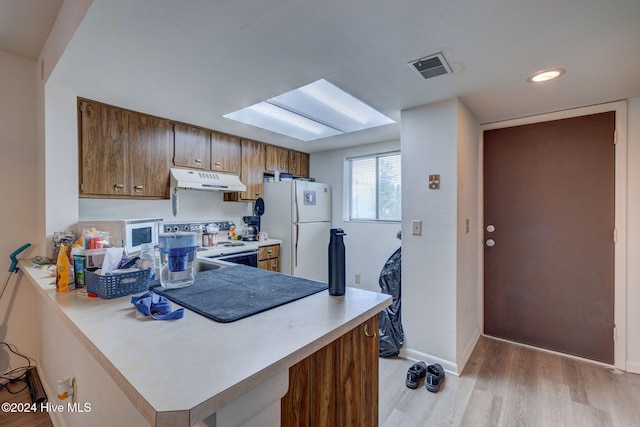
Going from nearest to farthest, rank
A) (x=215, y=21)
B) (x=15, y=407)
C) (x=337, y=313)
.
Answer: (x=337, y=313) < (x=215, y=21) < (x=15, y=407)

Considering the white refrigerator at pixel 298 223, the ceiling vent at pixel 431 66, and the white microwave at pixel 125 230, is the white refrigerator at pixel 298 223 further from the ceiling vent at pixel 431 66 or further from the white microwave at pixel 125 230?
the ceiling vent at pixel 431 66

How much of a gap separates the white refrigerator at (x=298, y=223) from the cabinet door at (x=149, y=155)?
1.31 meters

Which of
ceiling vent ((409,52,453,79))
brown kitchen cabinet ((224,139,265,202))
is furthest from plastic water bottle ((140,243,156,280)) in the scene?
brown kitchen cabinet ((224,139,265,202))

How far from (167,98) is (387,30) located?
1763 millimetres

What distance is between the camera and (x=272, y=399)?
716mm

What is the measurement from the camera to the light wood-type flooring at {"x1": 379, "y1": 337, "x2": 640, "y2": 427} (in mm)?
1683

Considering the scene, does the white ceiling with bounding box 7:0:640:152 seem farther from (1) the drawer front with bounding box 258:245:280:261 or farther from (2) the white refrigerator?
(1) the drawer front with bounding box 258:245:280:261

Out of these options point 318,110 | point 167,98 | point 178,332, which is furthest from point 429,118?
point 178,332

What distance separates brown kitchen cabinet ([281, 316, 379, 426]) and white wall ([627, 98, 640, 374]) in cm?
231

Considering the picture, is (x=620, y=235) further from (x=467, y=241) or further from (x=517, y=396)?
(x=517, y=396)

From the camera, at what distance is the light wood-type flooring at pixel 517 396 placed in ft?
5.52

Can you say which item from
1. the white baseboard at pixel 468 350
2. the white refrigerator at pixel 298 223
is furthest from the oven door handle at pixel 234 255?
the white baseboard at pixel 468 350

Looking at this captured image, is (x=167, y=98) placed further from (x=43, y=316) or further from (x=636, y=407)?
(x=636, y=407)

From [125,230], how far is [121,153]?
3.27 ft
